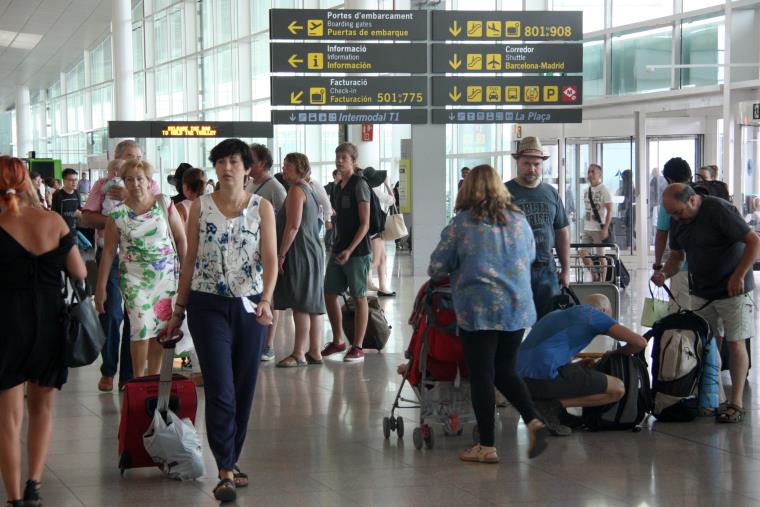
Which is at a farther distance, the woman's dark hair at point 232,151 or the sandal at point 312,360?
the sandal at point 312,360

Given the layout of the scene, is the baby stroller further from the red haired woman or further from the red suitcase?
the red haired woman

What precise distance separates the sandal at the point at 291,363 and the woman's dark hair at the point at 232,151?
388 cm

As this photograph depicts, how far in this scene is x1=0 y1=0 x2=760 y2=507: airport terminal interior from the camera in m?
5.30

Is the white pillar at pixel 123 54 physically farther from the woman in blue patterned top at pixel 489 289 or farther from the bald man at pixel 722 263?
the woman in blue patterned top at pixel 489 289

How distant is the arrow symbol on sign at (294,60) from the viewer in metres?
15.2

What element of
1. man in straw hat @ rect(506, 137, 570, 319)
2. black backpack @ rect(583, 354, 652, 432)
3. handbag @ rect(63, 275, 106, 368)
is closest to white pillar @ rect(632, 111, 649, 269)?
man in straw hat @ rect(506, 137, 570, 319)

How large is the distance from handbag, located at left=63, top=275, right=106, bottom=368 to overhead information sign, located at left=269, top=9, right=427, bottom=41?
10.8 meters

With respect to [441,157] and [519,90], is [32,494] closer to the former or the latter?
[519,90]

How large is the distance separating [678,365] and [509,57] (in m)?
9.89

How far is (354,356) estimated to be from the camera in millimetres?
9219

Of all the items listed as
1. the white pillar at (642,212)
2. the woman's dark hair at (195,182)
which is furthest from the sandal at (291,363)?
the white pillar at (642,212)

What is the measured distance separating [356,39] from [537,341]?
10.0m

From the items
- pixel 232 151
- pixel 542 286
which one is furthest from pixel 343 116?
pixel 232 151

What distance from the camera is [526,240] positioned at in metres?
5.59
